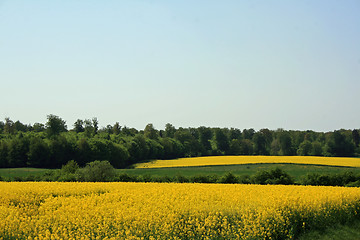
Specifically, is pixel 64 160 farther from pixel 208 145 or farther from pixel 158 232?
pixel 158 232

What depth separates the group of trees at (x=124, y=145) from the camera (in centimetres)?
7425

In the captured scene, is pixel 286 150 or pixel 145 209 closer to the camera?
pixel 145 209

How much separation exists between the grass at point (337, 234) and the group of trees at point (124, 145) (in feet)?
223

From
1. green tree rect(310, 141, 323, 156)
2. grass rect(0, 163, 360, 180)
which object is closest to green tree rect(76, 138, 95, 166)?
grass rect(0, 163, 360, 180)

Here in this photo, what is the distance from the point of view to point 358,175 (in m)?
34.4

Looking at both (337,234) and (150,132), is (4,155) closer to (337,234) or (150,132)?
(150,132)

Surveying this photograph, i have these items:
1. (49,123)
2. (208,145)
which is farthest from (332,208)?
(208,145)

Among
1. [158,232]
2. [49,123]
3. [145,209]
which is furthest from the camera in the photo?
[49,123]

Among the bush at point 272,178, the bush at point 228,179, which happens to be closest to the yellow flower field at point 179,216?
the bush at point 272,178

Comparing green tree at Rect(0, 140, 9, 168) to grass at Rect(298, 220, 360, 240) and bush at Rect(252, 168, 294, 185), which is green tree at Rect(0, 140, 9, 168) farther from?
grass at Rect(298, 220, 360, 240)

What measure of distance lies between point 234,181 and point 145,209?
2293cm

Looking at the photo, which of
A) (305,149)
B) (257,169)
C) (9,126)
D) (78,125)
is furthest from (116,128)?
(257,169)

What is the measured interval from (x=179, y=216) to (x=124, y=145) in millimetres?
78335

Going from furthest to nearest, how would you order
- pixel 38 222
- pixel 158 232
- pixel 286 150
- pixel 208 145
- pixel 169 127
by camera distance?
pixel 169 127 → pixel 208 145 → pixel 286 150 → pixel 38 222 → pixel 158 232
